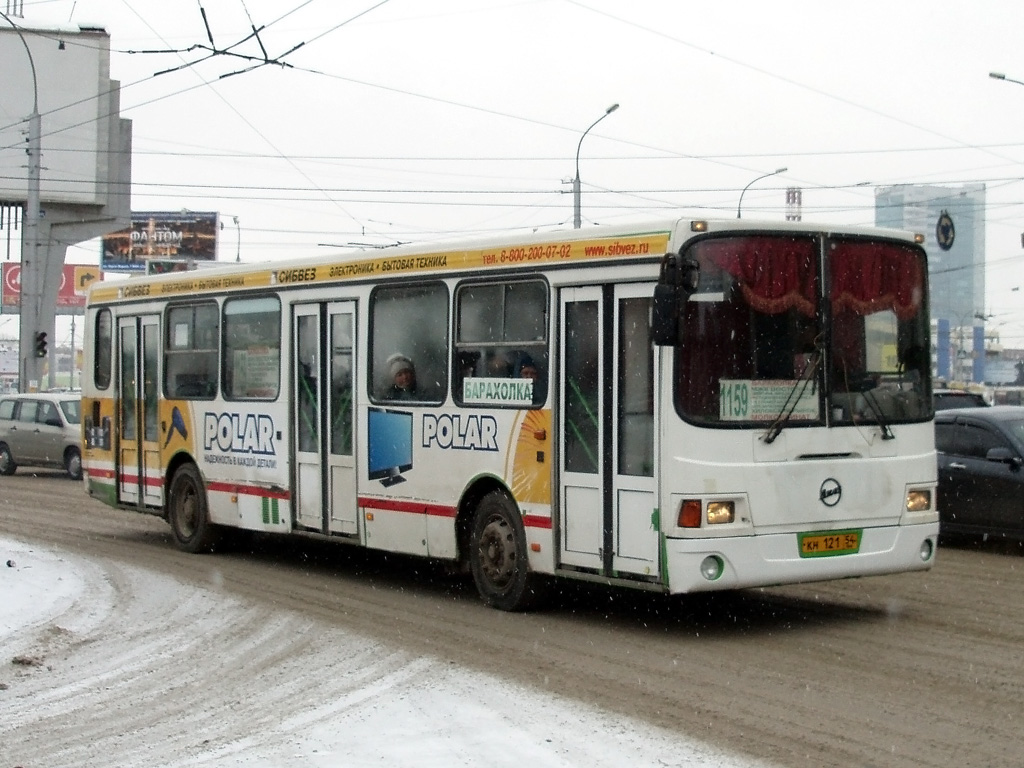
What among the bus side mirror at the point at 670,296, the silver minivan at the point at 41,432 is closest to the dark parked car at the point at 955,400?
the bus side mirror at the point at 670,296

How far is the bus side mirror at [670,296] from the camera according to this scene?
32.6ft

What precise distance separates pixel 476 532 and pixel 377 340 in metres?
2.13

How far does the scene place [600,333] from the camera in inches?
428

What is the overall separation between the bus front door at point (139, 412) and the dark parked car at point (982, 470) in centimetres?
833

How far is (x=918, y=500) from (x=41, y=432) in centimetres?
2383

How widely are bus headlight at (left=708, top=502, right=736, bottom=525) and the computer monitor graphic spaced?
339 cm

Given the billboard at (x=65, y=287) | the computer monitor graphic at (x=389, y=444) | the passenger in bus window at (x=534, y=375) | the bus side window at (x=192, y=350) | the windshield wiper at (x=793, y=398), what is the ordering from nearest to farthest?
1. the windshield wiper at (x=793, y=398)
2. the passenger in bus window at (x=534, y=375)
3. the computer monitor graphic at (x=389, y=444)
4. the bus side window at (x=192, y=350)
5. the billboard at (x=65, y=287)

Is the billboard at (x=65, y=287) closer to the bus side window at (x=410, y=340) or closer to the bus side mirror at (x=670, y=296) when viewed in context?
the bus side window at (x=410, y=340)

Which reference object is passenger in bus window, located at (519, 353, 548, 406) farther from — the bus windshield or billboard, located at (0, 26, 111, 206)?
billboard, located at (0, 26, 111, 206)

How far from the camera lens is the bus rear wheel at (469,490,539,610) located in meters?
11.5

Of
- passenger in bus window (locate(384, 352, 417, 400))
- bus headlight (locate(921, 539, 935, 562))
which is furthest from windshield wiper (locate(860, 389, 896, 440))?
passenger in bus window (locate(384, 352, 417, 400))

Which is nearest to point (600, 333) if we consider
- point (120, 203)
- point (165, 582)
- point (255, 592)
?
point (255, 592)

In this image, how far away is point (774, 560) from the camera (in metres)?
10.3

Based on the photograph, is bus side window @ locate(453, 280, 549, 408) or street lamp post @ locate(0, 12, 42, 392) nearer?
bus side window @ locate(453, 280, 549, 408)
